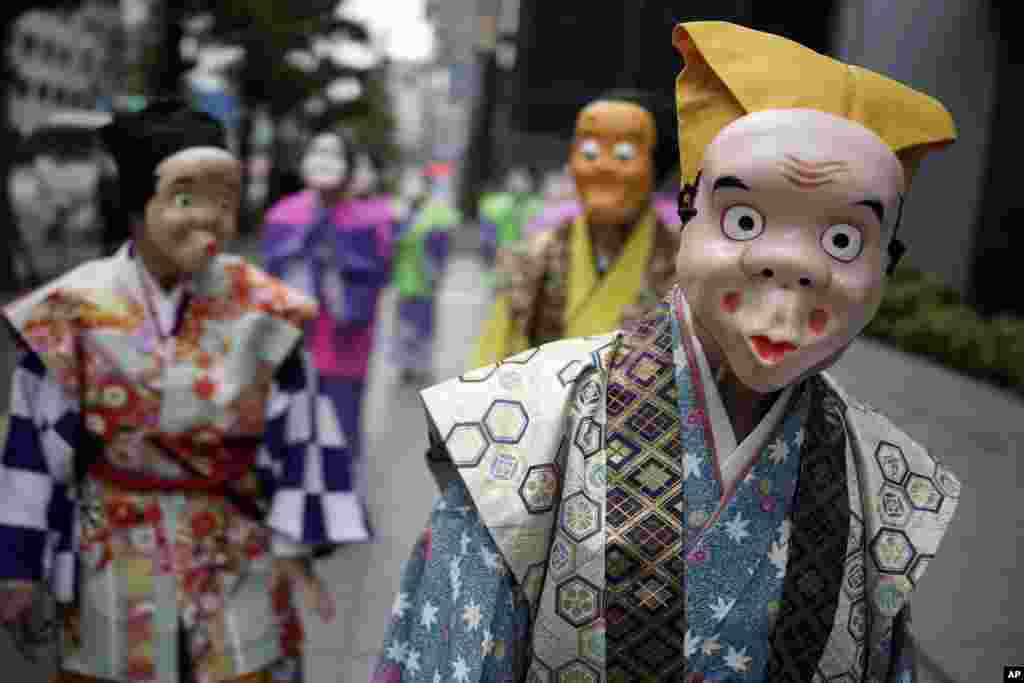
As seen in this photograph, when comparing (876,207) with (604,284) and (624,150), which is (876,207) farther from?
(604,284)

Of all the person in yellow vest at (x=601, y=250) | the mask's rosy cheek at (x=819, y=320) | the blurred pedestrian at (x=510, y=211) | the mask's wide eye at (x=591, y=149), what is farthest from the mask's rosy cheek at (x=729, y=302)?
the blurred pedestrian at (x=510, y=211)

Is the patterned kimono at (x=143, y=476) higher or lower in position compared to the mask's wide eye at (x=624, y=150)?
lower

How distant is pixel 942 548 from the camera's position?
9.52ft

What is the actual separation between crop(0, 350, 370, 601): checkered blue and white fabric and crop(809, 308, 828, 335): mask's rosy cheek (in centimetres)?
168

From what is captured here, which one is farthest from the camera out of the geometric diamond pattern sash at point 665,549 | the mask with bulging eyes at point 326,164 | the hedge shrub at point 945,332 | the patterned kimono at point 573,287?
the mask with bulging eyes at point 326,164

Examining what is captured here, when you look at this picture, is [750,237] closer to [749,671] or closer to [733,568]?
[733,568]

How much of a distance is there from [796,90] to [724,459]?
583 mm

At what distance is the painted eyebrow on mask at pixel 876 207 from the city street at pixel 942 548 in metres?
1.00

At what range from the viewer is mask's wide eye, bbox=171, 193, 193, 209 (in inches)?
117

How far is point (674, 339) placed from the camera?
6.73ft

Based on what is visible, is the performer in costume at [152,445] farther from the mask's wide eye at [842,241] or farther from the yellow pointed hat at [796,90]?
the mask's wide eye at [842,241]

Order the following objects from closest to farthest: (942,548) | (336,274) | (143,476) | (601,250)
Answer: (942,548)
(143,476)
(601,250)
(336,274)

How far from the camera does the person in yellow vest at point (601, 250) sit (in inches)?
167

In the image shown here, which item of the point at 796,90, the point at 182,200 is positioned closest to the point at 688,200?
the point at 796,90
